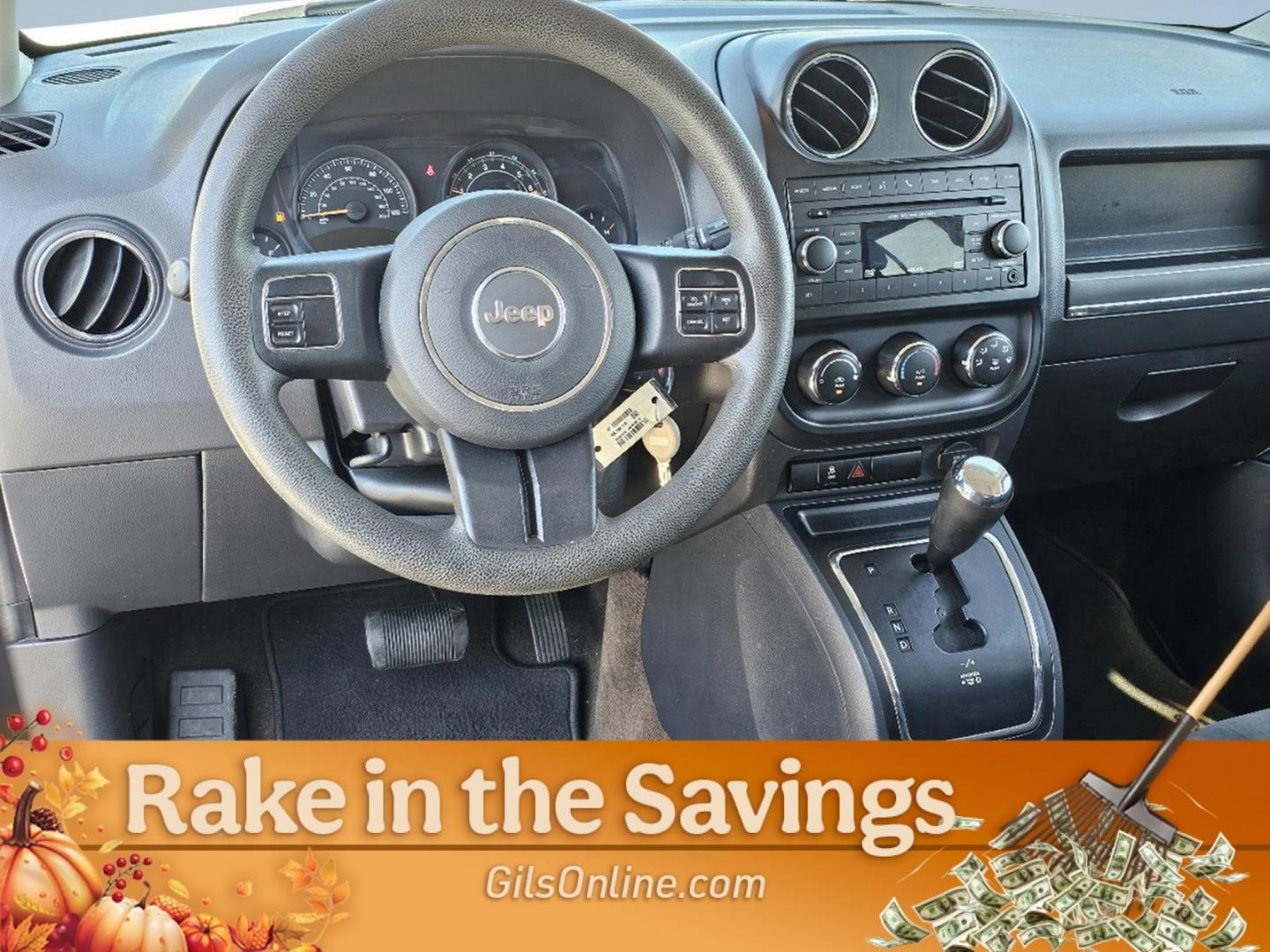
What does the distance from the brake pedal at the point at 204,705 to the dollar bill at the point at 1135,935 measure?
1.16 meters

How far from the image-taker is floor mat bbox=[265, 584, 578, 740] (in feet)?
6.23

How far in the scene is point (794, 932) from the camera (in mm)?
1238

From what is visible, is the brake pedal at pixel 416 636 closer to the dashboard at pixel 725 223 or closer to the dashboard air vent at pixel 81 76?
the dashboard at pixel 725 223

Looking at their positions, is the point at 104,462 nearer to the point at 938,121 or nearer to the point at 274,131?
the point at 274,131

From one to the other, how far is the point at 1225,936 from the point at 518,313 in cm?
87

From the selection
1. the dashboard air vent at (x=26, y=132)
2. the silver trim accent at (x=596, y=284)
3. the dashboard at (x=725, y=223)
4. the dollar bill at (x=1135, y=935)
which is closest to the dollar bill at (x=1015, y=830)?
the dollar bill at (x=1135, y=935)

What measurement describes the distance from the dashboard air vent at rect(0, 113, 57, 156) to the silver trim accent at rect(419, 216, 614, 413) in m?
0.48

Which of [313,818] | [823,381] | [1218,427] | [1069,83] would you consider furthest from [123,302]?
[1218,427]

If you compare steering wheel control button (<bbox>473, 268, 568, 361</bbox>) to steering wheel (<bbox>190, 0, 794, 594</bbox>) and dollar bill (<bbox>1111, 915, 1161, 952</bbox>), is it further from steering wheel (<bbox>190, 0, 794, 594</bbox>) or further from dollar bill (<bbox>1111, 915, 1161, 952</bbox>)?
dollar bill (<bbox>1111, 915, 1161, 952</bbox>)

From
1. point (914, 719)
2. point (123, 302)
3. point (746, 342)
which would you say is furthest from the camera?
point (914, 719)

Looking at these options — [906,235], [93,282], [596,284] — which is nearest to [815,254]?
[906,235]

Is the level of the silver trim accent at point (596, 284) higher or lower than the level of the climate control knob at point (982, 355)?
higher

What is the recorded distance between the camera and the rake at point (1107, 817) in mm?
1229

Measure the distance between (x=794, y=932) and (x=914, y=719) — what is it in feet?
0.88
